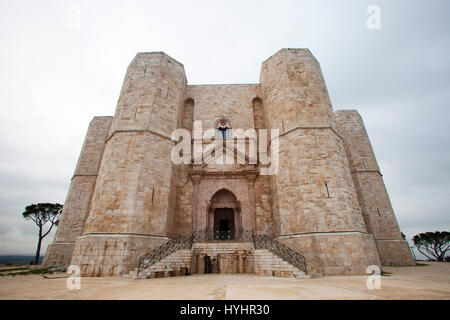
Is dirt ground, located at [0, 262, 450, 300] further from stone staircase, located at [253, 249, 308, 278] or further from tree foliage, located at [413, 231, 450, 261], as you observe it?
tree foliage, located at [413, 231, 450, 261]

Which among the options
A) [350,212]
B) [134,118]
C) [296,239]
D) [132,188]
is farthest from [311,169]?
[134,118]

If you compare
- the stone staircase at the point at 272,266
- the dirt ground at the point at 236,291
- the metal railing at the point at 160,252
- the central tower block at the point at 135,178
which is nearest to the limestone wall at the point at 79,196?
the central tower block at the point at 135,178

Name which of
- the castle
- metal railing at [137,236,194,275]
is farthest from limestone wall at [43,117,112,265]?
metal railing at [137,236,194,275]

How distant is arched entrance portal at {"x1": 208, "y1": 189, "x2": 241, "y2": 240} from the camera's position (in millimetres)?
13070

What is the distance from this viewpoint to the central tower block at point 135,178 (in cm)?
905

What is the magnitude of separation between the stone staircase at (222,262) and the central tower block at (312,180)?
1.68m

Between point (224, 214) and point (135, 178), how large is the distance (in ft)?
22.2

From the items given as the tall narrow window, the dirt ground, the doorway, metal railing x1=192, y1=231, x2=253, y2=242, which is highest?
the tall narrow window

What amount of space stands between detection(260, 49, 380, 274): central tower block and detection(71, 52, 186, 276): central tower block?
6.72 metres

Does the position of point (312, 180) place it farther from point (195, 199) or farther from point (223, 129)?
point (223, 129)

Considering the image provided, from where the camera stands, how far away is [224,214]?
566 inches

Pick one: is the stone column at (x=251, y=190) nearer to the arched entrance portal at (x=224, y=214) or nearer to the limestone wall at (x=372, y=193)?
the arched entrance portal at (x=224, y=214)

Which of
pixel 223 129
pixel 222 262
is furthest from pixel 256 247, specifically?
pixel 223 129

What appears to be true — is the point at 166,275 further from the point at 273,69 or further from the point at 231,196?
the point at 273,69
